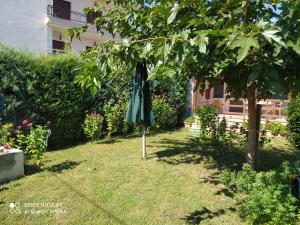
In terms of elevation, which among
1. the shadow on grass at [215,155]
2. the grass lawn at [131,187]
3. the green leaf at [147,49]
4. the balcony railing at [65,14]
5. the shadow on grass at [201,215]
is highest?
the balcony railing at [65,14]

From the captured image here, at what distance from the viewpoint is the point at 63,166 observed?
21.3ft

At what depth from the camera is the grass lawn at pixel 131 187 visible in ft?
13.6

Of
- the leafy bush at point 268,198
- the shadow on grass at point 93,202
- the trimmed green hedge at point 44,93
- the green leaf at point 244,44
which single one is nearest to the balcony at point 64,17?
the trimmed green hedge at point 44,93

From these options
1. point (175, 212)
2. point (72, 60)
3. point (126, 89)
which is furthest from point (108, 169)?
point (126, 89)

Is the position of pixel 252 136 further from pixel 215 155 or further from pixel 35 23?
pixel 35 23

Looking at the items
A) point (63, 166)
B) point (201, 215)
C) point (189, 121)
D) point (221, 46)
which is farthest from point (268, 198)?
point (189, 121)

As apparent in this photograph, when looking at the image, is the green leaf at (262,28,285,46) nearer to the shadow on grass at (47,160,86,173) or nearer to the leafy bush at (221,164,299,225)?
the leafy bush at (221,164,299,225)

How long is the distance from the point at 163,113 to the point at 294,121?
505 cm

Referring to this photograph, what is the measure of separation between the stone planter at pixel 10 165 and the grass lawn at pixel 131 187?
0.70 feet

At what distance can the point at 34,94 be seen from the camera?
815 centimetres

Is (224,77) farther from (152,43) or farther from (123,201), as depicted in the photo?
(123,201)

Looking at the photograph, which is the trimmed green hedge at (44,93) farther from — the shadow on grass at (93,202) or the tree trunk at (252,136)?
the tree trunk at (252,136)

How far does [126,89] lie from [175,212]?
745 centimetres

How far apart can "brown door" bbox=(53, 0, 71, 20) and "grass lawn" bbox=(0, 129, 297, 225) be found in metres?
15.4
